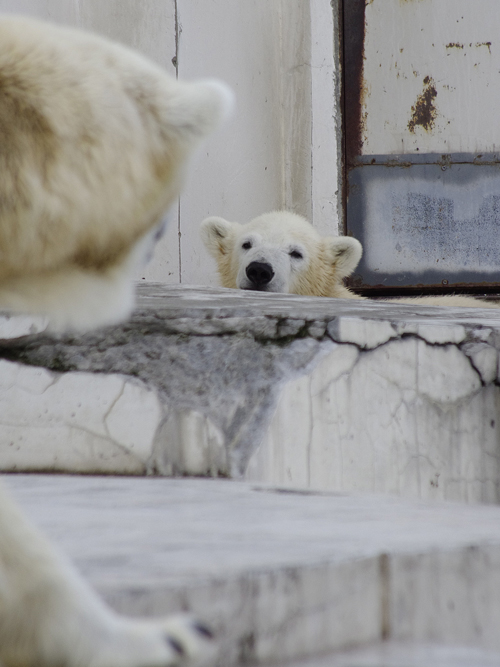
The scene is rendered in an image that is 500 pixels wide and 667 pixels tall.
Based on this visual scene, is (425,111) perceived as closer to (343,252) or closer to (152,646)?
(343,252)

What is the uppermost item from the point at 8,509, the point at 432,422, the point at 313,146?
the point at 313,146

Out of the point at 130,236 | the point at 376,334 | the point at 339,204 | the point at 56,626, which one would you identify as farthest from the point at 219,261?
the point at 56,626

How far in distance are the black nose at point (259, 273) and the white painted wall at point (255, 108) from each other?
20.2 inches

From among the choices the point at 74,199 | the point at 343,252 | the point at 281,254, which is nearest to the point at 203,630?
the point at 74,199

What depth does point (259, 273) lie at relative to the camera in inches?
161

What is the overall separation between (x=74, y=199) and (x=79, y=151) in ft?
0.18

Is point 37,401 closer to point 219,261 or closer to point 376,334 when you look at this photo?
point 376,334

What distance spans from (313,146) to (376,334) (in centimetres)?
259

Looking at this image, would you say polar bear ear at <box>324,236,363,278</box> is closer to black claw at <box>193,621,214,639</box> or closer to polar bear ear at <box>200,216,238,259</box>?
polar bear ear at <box>200,216,238,259</box>

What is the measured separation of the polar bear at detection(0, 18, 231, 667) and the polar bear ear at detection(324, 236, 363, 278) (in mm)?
3205

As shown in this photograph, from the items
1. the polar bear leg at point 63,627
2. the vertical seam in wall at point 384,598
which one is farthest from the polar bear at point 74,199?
the vertical seam in wall at point 384,598

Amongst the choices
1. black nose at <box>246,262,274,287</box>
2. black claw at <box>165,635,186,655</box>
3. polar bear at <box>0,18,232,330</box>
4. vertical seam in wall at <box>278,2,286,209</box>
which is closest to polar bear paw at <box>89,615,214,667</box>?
black claw at <box>165,635,186,655</box>

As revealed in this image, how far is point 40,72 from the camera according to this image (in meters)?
0.98

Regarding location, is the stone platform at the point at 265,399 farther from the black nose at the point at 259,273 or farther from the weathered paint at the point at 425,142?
the weathered paint at the point at 425,142
